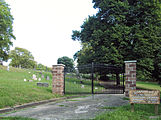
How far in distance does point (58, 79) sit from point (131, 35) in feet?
36.8

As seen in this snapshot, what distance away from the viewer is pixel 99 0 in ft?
65.6

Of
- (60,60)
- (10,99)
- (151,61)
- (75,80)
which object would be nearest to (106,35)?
(151,61)

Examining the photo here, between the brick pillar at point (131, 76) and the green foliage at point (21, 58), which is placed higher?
the green foliage at point (21, 58)

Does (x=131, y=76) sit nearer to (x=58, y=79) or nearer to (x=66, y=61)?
(x=58, y=79)

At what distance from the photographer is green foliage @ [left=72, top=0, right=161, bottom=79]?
16.4m

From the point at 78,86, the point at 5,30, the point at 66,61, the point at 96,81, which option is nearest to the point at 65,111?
the point at 96,81

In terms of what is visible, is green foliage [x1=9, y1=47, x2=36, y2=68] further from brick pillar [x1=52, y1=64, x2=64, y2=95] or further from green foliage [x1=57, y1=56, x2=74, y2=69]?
brick pillar [x1=52, y1=64, x2=64, y2=95]

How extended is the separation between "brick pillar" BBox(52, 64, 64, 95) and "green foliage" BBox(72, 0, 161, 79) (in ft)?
25.9

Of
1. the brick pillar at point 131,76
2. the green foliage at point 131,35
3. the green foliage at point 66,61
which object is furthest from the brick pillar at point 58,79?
the green foliage at point 66,61

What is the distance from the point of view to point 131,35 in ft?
56.8

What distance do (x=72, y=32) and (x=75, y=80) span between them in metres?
13.8

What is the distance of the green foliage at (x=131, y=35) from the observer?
1644 centimetres

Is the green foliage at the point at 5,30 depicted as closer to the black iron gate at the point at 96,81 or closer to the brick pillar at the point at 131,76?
the black iron gate at the point at 96,81

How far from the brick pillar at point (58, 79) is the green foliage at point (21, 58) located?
51264mm
